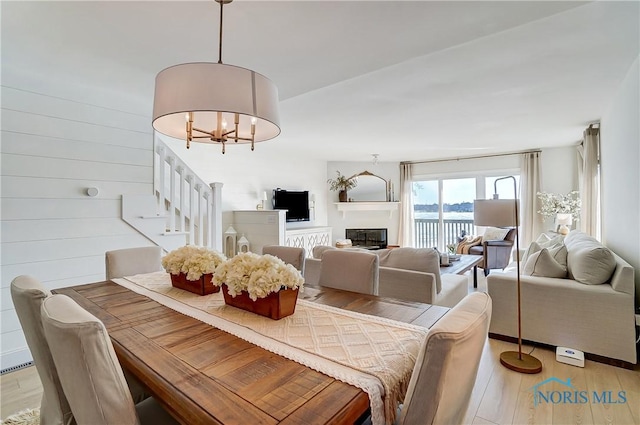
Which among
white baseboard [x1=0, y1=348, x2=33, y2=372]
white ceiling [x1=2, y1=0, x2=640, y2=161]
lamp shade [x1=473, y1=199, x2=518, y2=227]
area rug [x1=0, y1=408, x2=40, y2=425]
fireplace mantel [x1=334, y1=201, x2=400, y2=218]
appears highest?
white ceiling [x1=2, y1=0, x2=640, y2=161]

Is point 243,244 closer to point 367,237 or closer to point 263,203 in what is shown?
point 263,203

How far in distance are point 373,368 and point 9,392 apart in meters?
2.74

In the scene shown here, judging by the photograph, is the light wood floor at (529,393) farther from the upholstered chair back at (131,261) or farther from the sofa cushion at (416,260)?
the upholstered chair back at (131,261)

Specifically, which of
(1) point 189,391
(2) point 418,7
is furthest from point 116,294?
(2) point 418,7

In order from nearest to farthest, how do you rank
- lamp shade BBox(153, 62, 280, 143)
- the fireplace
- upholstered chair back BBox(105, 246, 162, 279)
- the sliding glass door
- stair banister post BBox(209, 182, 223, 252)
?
lamp shade BBox(153, 62, 280, 143)
upholstered chair back BBox(105, 246, 162, 279)
stair banister post BBox(209, 182, 223, 252)
the sliding glass door
the fireplace

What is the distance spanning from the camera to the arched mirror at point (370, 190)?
Result: 304 inches

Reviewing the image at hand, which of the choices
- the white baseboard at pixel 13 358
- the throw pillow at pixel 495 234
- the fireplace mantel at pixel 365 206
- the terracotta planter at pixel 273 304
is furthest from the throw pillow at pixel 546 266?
the fireplace mantel at pixel 365 206

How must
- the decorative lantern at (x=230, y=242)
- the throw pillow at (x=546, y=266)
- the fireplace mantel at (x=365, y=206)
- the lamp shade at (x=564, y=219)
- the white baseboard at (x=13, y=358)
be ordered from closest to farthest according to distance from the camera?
the white baseboard at (x=13, y=358) < the throw pillow at (x=546, y=266) < the lamp shade at (x=564, y=219) < the decorative lantern at (x=230, y=242) < the fireplace mantel at (x=365, y=206)

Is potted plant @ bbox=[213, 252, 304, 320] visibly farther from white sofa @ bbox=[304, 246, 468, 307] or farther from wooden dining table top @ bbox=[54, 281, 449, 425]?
white sofa @ bbox=[304, 246, 468, 307]

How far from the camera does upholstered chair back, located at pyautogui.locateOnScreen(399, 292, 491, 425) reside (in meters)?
0.77

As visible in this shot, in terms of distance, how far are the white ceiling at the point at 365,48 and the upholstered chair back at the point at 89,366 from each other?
66.8 inches

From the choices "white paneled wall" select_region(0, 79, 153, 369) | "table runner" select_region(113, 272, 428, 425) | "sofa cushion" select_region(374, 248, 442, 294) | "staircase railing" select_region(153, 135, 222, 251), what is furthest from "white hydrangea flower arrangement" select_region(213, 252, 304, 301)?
"staircase railing" select_region(153, 135, 222, 251)

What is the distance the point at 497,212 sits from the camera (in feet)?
8.80

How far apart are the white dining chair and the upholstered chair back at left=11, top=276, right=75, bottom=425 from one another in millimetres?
407
